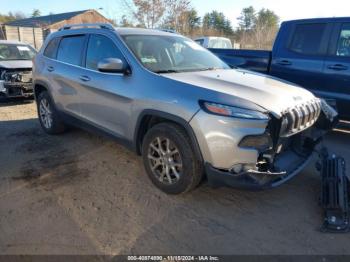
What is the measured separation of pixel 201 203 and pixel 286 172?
2.97ft

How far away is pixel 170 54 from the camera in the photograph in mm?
4055

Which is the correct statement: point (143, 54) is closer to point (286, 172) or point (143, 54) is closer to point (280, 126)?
point (280, 126)

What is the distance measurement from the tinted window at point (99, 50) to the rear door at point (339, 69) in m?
3.31

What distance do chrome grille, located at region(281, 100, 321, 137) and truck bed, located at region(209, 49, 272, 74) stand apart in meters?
2.40

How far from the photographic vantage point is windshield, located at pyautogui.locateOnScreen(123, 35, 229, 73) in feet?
12.2

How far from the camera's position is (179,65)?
3930 mm

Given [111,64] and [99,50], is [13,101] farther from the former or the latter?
[111,64]

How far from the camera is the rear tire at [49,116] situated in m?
5.32

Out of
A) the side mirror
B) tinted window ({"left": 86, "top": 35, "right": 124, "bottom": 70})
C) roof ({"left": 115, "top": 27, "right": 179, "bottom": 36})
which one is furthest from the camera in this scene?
roof ({"left": 115, "top": 27, "right": 179, "bottom": 36})

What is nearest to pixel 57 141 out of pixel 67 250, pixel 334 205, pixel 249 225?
pixel 67 250

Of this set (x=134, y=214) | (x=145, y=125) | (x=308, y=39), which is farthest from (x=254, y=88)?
(x=308, y=39)

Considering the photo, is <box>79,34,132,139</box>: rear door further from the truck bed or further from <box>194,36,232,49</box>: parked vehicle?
<box>194,36,232,49</box>: parked vehicle

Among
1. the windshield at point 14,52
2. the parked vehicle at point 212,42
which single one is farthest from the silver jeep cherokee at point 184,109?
the parked vehicle at point 212,42

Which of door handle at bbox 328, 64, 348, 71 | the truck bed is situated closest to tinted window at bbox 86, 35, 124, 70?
the truck bed
